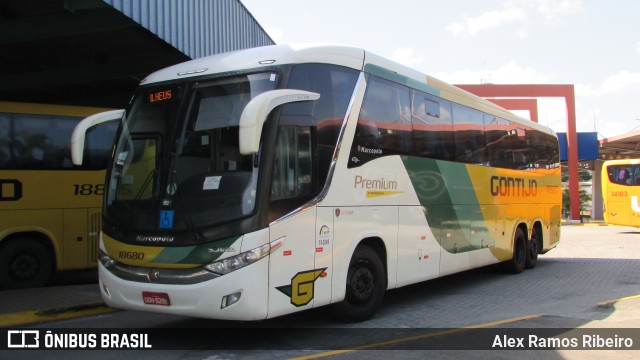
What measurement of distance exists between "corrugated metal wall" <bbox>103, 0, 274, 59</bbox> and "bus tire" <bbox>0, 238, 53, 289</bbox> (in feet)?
14.8

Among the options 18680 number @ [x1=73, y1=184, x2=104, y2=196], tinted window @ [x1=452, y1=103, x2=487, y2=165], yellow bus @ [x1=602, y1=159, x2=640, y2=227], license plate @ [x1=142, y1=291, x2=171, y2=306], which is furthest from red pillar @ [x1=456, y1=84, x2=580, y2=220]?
license plate @ [x1=142, y1=291, x2=171, y2=306]

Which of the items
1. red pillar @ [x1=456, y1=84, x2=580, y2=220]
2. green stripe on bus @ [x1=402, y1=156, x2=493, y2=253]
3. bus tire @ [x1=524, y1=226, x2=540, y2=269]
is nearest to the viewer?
green stripe on bus @ [x1=402, y1=156, x2=493, y2=253]

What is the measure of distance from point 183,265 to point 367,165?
282 centimetres

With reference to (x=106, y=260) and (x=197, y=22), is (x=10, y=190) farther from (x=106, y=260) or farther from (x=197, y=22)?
(x=197, y=22)

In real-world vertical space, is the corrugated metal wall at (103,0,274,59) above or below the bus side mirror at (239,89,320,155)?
above

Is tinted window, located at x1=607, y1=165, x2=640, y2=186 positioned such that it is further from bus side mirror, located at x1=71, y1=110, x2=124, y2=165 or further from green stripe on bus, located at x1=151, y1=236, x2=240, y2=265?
bus side mirror, located at x1=71, y1=110, x2=124, y2=165

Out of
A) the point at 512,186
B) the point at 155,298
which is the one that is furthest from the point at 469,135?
the point at 155,298

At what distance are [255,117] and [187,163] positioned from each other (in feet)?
4.14

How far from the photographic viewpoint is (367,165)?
7262 millimetres

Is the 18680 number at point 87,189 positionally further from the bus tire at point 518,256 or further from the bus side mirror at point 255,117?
the bus tire at point 518,256

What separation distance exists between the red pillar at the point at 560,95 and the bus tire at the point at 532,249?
700 inches

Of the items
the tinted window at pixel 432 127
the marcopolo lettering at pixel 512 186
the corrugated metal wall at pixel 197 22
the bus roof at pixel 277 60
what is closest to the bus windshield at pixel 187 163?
the bus roof at pixel 277 60

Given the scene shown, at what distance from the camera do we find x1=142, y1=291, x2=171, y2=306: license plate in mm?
5668

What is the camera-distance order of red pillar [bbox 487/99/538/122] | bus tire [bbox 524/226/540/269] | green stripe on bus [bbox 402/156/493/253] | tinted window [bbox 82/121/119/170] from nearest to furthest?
1. green stripe on bus [bbox 402/156/493/253]
2. tinted window [bbox 82/121/119/170]
3. bus tire [bbox 524/226/540/269]
4. red pillar [bbox 487/99/538/122]
